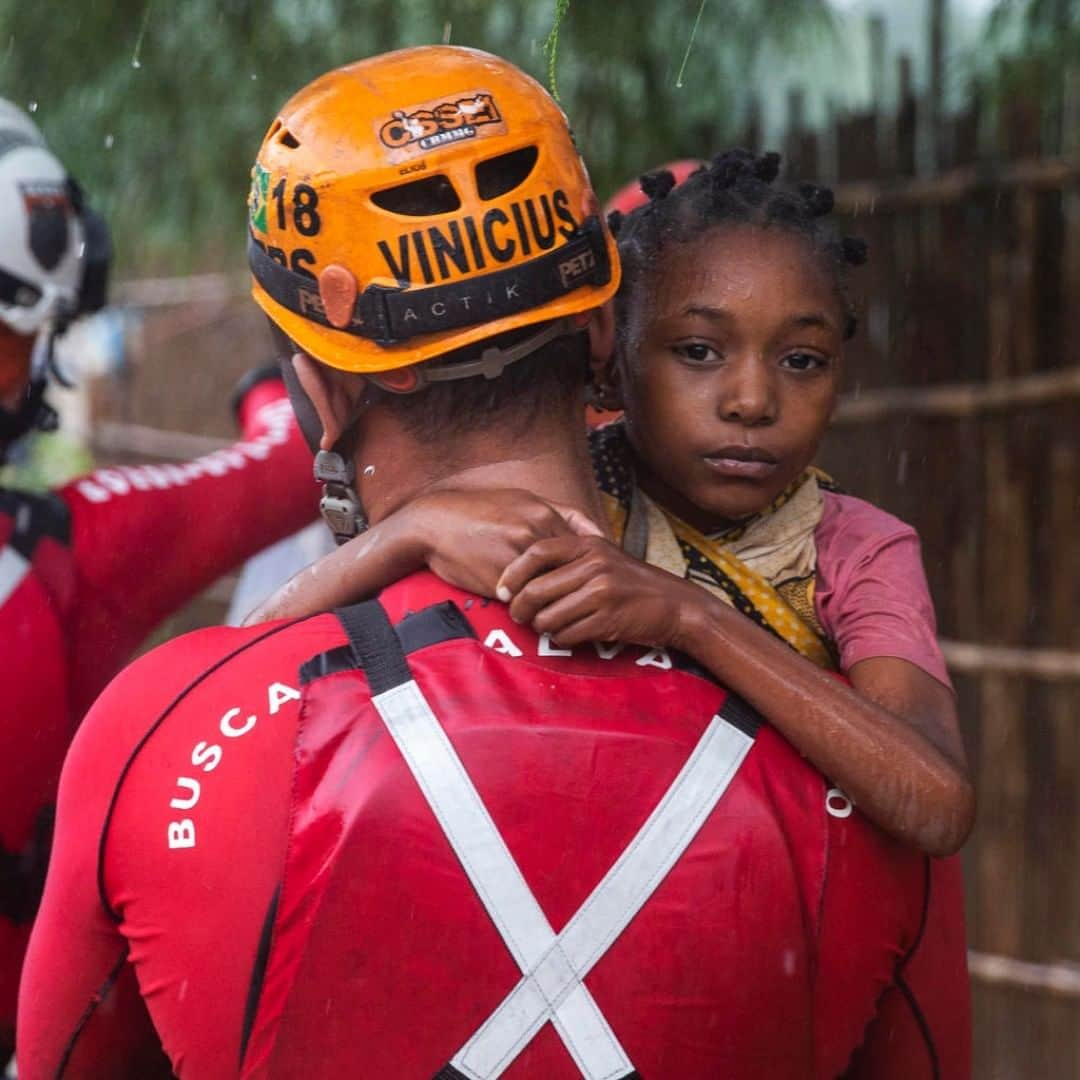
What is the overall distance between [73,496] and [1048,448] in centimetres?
315

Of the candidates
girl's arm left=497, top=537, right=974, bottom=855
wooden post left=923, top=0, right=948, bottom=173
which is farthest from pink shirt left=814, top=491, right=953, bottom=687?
wooden post left=923, top=0, right=948, bottom=173

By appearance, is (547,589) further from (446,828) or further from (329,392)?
(329,392)

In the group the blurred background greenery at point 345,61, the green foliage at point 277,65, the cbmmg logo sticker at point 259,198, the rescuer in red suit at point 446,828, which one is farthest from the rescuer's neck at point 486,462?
the green foliage at point 277,65

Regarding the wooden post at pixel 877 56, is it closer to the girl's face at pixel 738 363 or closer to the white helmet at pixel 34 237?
the white helmet at pixel 34 237

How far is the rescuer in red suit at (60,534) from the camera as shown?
293 centimetres

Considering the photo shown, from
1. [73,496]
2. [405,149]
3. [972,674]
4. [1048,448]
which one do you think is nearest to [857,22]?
[1048,448]

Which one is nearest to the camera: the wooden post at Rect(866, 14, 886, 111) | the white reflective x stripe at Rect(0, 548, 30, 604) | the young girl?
the young girl

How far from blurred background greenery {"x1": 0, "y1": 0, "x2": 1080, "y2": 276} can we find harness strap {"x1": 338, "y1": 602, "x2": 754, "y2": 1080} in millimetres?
3657

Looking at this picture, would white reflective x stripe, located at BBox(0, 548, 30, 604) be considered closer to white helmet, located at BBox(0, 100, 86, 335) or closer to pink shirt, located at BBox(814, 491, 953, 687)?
white helmet, located at BBox(0, 100, 86, 335)

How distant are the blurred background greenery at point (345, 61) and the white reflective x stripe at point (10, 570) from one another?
2.68 metres

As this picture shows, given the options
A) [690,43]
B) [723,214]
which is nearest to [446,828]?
[723,214]

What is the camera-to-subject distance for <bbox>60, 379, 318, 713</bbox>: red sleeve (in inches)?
122

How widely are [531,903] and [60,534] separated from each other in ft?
5.28

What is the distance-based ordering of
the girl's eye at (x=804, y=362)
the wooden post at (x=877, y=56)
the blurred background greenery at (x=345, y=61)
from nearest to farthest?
the girl's eye at (x=804, y=362) < the blurred background greenery at (x=345, y=61) < the wooden post at (x=877, y=56)
